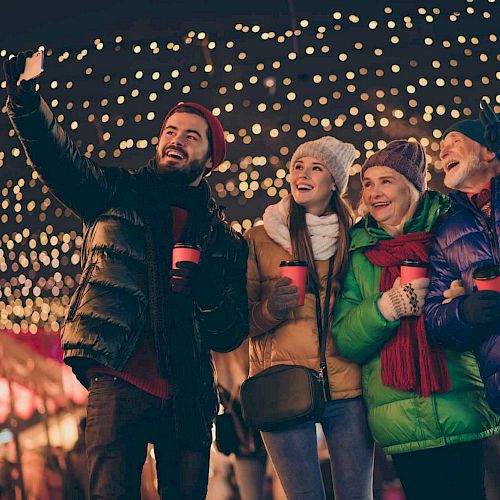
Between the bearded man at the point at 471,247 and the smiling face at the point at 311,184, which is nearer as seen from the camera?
the bearded man at the point at 471,247

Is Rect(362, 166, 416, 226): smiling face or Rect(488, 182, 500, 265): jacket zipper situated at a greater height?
Rect(362, 166, 416, 226): smiling face

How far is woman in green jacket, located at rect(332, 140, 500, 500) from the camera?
2330 millimetres

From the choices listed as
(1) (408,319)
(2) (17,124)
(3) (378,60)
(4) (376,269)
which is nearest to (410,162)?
(4) (376,269)

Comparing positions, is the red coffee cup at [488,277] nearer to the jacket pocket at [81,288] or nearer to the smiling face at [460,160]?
the smiling face at [460,160]

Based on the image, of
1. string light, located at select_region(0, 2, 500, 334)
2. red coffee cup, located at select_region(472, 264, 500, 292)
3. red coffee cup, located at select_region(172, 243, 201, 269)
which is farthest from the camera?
string light, located at select_region(0, 2, 500, 334)

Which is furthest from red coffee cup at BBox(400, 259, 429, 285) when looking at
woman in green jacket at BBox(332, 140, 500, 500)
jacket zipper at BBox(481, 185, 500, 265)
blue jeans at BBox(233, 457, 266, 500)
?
blue jeans at BBox(233, 457, 266, 500)

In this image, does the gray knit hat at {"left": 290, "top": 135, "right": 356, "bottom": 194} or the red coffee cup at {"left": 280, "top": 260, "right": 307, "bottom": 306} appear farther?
the gray knit hat at {"left": 290, "top": 135, "right": 356, "bottom": 194}

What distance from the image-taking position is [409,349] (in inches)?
96.2

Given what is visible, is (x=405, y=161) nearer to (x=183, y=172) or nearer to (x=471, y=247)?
(x=471, y=247)

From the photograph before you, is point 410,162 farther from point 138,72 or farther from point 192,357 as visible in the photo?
point 138,72

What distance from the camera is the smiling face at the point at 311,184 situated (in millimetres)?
2844

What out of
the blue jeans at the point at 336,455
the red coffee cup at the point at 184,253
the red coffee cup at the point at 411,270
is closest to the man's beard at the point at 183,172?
the red coffee cup at the point at 184,253

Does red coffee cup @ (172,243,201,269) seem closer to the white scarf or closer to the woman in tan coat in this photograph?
the woman in tan coat

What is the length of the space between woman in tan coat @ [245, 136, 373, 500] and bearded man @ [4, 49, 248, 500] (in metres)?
0.18
